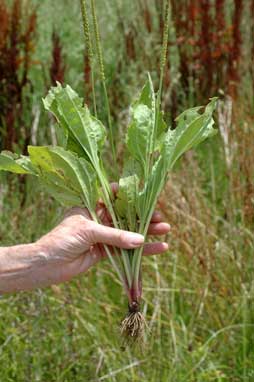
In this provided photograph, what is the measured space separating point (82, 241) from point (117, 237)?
5.0 inches

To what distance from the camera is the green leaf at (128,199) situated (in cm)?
193

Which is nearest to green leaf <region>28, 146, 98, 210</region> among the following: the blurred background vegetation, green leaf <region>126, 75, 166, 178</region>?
green leaf <region>126, 75, 166, 178</region>

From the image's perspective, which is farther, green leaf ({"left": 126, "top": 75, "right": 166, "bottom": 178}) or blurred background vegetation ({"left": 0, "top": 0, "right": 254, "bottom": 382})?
blurred background vegetation ({"left": 0, "top": 0, "right": 254, "bottom": 382})

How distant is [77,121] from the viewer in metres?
1.95

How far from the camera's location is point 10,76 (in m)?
4.89

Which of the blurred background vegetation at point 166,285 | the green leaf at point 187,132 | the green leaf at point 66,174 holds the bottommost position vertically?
the blurred background vegetation at point 166,285

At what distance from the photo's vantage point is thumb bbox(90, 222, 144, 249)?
1.88 metres

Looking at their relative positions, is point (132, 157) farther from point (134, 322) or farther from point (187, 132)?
point (134, 322)

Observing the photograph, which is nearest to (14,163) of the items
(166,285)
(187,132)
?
(187,132)

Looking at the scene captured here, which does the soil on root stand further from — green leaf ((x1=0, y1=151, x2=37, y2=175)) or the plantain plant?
green leaf ((x1=0, y1=151, x2=37, y2=175))

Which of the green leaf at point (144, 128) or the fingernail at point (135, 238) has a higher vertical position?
the green leaf at point (144, 128)

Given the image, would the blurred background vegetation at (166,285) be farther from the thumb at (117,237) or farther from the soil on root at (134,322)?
the thumb at (117,237)

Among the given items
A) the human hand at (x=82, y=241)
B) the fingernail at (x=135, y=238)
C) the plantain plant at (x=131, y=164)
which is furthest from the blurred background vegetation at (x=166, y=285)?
the fingernail at (x=135, y=238)

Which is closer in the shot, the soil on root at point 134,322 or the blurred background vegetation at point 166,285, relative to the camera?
the soil on root at point 134,322
